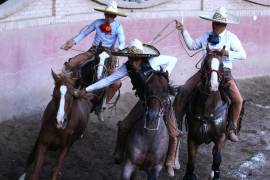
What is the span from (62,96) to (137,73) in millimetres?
1068

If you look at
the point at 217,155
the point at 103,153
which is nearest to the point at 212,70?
the point at 217,155

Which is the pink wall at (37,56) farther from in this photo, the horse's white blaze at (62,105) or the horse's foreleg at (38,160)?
the horse's white blaze at (62,105)

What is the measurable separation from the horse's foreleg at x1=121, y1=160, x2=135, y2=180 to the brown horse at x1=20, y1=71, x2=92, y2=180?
1.03 m

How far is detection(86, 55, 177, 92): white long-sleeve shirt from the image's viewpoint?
29.4 ft

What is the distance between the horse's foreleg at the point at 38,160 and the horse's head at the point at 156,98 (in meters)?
1.68

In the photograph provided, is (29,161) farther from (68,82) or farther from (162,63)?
(162,63)

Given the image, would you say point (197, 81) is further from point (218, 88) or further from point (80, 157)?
point (80, 157)

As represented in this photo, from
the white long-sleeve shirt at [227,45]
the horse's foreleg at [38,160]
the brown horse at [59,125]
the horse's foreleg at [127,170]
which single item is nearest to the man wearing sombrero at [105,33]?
the white long-sleeve shirt at [227,45]

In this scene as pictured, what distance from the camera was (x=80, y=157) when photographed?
38.1ft

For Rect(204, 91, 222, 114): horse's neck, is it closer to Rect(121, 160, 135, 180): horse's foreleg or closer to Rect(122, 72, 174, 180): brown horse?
Rect(122, 72, 174, 180): brown horse

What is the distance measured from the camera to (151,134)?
877 centimetres

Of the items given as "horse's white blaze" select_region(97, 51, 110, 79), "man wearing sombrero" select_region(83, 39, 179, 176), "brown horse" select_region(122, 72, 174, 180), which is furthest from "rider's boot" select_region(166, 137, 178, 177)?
"horse's white blaze" select_region(97, 51, 110, 79)

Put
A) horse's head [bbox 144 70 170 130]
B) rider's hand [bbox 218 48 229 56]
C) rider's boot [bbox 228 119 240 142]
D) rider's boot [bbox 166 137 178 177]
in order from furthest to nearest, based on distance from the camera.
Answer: rider's boot [bbox 228 119 240 142] < rider's hand [bbox 218 48 229 56] < rider's boot [bbox 166 137 178 177] < horse's head [bbox 144 70 170 130]

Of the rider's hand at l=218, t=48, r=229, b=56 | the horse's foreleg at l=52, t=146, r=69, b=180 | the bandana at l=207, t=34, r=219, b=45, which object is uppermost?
the bandana at l=207, t=34, r=219, b=45
